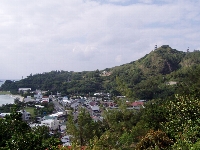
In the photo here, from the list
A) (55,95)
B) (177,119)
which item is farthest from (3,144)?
(55,95)

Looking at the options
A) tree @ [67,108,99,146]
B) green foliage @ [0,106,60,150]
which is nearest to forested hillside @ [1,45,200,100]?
tree @ [67,108,99,146]

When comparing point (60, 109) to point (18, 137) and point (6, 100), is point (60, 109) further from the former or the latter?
point (18, 137)

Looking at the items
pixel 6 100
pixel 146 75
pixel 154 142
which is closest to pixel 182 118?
pixel 154 142

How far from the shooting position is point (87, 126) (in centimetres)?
1911

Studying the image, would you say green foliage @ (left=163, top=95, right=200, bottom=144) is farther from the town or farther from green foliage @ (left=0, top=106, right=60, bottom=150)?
the town

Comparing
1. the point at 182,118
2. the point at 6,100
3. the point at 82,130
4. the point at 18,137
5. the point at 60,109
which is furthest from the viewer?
the point at 6,100

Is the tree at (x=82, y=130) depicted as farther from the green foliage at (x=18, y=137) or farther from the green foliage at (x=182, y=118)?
the green foliage at (x=18, y=137)

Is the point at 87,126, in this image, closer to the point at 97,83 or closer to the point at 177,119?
the point at 177,119

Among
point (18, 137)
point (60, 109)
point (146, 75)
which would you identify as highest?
point (146, 75)

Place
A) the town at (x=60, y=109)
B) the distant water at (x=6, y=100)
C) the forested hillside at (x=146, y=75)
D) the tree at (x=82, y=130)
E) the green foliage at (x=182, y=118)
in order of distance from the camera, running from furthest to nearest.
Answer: the distant water at (x=6, y=100)
the forested hillside at (x=146, y=75)
the town at (x=60, y=109)
the tree at (x=82, y=130)
the green foliage at (x=182, y=118)

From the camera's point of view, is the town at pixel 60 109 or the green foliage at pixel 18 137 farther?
the town at pixel 60 109

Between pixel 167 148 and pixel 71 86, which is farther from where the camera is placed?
pixel 71 86

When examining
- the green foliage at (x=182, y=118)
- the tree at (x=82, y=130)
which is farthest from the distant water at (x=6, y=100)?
the green foliage at (x=182, y=118)

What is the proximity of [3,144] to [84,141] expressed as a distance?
1029 cm
